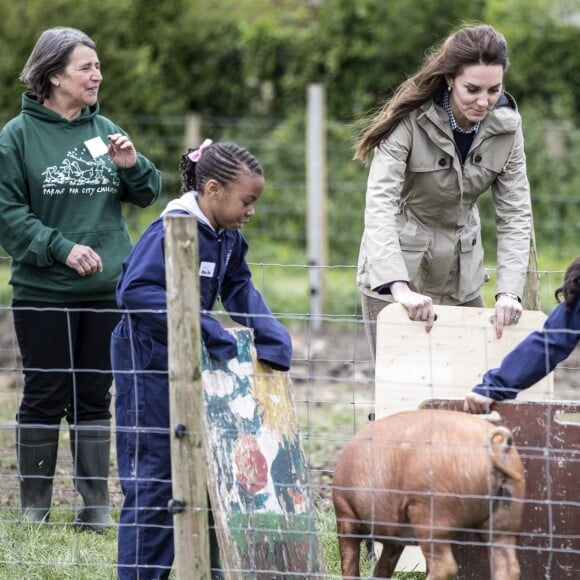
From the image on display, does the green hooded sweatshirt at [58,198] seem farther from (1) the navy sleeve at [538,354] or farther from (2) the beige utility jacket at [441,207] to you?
(1) the navy sleeve at [538,354]

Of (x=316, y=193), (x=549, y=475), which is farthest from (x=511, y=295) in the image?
(x=316, y=193)

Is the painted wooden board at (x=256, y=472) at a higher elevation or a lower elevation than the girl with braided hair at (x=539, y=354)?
lower

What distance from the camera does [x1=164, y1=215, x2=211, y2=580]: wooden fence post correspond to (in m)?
3.54

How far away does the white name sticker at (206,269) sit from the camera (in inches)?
157

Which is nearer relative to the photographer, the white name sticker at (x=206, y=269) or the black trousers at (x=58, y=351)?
the white name sticker at (x=206, y=269)

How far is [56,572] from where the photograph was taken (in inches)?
171

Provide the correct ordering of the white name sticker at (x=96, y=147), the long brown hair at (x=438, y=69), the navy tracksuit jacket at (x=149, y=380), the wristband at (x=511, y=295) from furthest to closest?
the white name sticker at (x=96, y=147) < the wristband at (x=511, y=295) < the long brown hair at (x=438, y=69) < the navy tracksuit jacket at (x=149, y=380)

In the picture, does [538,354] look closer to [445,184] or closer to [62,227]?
[445,184]

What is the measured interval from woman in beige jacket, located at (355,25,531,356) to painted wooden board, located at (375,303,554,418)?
0.06m

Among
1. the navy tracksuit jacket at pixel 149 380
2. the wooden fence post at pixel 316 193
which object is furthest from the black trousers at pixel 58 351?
the wooden fence post at pixel 316 193

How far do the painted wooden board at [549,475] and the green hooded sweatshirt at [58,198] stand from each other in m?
1.95

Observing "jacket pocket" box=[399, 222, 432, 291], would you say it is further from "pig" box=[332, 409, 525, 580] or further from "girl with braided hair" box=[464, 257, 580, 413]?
"pig" box=[332, 409, 525, 580]

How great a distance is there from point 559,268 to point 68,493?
6.57m

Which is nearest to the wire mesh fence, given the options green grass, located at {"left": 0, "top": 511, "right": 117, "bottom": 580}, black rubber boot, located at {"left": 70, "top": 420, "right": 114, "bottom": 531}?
green grass, located at {"left": 0, "top": 511, "right": 117, "bottom": 580}
